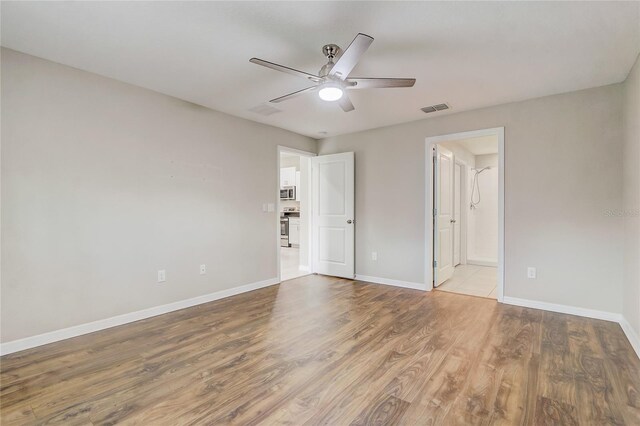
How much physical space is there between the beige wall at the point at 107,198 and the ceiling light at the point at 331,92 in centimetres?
207

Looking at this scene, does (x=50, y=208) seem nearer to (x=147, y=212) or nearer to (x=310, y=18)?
(x=147, y=212)

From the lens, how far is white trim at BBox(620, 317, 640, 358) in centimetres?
244

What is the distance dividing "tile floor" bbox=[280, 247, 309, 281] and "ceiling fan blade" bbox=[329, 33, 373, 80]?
356cm

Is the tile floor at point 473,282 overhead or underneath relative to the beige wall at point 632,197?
underneath

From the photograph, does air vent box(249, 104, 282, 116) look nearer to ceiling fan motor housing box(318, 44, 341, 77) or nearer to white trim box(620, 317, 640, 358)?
ceiling fan motor housing box(318, 44, 341, 77)

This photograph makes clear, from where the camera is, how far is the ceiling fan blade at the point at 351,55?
1.79m

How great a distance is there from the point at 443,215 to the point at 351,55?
3.39 metres

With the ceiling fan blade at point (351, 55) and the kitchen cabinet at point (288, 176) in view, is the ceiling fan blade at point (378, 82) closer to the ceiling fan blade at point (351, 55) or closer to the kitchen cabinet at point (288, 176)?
the ceiling fan blade at point (351, 55)

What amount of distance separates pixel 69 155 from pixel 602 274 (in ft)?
17.6

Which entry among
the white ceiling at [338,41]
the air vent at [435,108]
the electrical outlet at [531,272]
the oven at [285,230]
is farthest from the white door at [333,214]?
the oven at [285,230]

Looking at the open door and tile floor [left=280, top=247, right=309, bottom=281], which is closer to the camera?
tile floor [left=280, top=247, right=309, bottom=281]

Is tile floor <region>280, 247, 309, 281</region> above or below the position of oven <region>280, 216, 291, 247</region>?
below

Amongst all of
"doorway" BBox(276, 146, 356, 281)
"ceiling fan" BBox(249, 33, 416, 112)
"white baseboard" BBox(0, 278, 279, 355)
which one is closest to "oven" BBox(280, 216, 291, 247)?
"doorway" BBox(276, 146, 356, 281)

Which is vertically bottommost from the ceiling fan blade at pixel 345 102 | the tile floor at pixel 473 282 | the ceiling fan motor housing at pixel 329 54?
the tile floor at pixel 473 282
